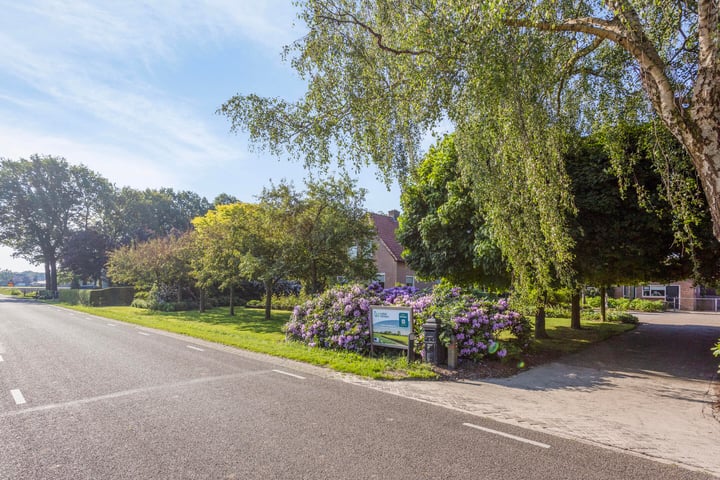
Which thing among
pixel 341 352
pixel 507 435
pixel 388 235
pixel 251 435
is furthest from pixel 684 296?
pixel 251 435

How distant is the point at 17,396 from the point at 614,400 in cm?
1017

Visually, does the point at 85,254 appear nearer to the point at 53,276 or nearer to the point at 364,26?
the point at 53,276

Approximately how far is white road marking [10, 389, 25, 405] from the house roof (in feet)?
75.3

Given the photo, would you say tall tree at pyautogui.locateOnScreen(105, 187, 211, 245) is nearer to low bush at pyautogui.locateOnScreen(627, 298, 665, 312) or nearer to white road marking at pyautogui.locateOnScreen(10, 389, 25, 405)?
white road marking at pyautogui.locateOnScreen(10, 389, 25, 405)

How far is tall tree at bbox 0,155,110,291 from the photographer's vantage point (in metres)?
51.0

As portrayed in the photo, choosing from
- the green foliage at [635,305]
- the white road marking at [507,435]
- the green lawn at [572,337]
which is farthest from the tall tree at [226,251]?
the green foliage at [635,305]

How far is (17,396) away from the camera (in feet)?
21.2

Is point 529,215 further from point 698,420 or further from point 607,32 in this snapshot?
point 698,420

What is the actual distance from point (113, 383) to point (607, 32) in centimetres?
1049

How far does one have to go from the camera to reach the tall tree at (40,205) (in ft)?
167

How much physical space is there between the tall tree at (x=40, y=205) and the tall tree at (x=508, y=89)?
57932 millimetres

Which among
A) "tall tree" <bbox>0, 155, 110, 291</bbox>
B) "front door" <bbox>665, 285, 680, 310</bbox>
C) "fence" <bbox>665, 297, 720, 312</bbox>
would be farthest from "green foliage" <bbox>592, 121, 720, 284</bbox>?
"tall tree" <bbox>0, 155, 110, 291</bbox>

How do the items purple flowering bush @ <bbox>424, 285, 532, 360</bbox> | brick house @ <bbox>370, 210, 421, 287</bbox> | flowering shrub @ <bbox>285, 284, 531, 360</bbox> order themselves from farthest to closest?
brick house @ <bbox>370, 210, 421, 287</bbox>
flowering shrub @ <bbox>285, 284, 531, 360</bbox>
purple flowering bush @ <bbox>424, 285, 532, 360</bbox>

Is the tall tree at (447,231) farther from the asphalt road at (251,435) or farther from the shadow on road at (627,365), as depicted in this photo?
the asphalt road at (251,435)
